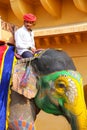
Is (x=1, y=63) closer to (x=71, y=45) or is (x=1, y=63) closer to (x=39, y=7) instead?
(x=71, y=45)

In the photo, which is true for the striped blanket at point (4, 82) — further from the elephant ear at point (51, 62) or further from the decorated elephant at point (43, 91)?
the elephant ear at point (51, 62)

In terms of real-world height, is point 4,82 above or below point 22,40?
below

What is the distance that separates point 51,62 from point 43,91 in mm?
349

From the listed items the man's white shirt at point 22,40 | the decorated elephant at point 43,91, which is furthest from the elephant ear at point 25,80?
the man's white shirt at point 22,40

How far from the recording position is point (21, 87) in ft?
19.3

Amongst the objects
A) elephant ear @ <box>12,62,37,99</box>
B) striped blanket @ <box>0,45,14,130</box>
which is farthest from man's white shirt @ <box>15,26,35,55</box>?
elephant ear @ <box>12,62,37,99</box>

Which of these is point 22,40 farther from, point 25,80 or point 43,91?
point 43,91

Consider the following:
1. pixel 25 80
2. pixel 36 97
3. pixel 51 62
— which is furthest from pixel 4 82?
pixel 51 62

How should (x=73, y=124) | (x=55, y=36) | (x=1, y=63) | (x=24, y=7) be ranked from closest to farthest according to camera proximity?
1. (x=73, y=124)
2. (x=1, y=63)
3. (x=55, y=36)
4. (x=24, y=7)

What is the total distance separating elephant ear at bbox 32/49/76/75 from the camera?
5.89 meters

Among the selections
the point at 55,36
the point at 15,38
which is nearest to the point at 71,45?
the point at 55,36

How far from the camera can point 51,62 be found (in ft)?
19.4

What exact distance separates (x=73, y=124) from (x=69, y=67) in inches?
26.6

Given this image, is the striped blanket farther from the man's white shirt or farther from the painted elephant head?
the painted elephant head
